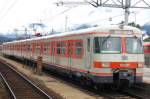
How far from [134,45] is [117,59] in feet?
3.37

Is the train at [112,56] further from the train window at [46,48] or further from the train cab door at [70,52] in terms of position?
the train window at [46,48]

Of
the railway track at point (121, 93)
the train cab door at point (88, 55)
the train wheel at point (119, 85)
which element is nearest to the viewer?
the railway track at point (121, 93)

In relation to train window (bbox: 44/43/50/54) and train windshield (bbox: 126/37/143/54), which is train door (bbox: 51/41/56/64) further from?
train windshield (bbox: 126/37/143/54)

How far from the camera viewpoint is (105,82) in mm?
17406

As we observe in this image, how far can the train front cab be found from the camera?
17.5 meters

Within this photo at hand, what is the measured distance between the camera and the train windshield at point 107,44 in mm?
17703

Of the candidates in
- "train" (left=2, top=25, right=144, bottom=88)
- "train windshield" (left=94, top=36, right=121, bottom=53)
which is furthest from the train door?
"train windshield" (left=94, top=36, right=121, bottom=53)

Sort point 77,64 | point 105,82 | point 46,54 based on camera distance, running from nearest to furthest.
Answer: point 105,82
point 77,64
point 46,54

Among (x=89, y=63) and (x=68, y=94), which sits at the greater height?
(x=89, y=63)

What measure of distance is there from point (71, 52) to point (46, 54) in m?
8.67

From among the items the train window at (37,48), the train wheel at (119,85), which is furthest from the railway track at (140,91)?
the train window at (37,48)

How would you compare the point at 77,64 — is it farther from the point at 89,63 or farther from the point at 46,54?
the point at 46,54

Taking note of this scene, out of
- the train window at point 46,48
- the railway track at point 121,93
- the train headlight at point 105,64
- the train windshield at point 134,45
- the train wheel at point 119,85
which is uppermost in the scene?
the train windshield at point 134,45

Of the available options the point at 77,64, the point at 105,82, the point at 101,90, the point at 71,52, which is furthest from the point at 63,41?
the point at 105,82
